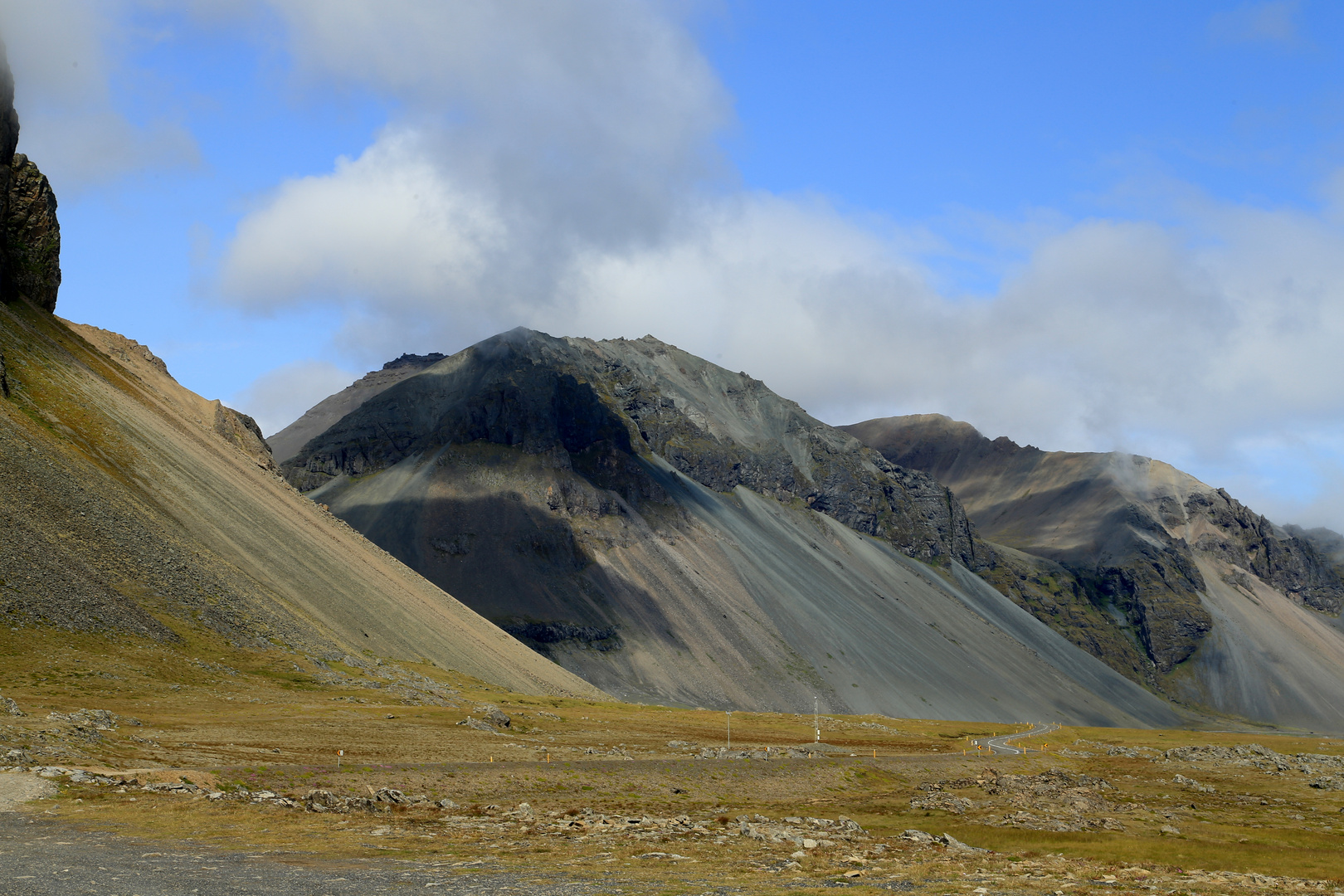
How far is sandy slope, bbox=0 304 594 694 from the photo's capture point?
278 ft

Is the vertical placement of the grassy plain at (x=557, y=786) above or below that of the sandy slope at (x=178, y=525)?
below

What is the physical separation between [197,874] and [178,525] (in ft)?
254

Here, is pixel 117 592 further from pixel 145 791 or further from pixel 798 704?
pixel 798 704

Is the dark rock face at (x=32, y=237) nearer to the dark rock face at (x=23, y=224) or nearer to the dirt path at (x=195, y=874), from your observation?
the dark rock face at (x=23, y=224)

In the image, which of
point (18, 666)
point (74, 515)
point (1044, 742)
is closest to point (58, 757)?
point (18, 666)

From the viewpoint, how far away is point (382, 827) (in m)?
38.1

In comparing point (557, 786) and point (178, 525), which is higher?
point (178, 525)

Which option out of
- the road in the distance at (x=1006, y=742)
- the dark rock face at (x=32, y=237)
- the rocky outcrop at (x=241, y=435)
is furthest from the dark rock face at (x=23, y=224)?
the road in the distance at (x=1006, y=742)

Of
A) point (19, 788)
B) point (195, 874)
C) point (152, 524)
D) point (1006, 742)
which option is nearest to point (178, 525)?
point (152, 524)

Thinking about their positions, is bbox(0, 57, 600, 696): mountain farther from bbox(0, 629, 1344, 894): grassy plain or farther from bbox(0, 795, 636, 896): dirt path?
bbox(0, 795, 636, 896): dirt path

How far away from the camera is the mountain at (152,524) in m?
81.4

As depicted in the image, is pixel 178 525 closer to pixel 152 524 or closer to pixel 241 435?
pixel 152 524

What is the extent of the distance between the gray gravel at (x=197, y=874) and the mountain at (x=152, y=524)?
5059 cm

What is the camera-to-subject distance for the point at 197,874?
88.6 feet
